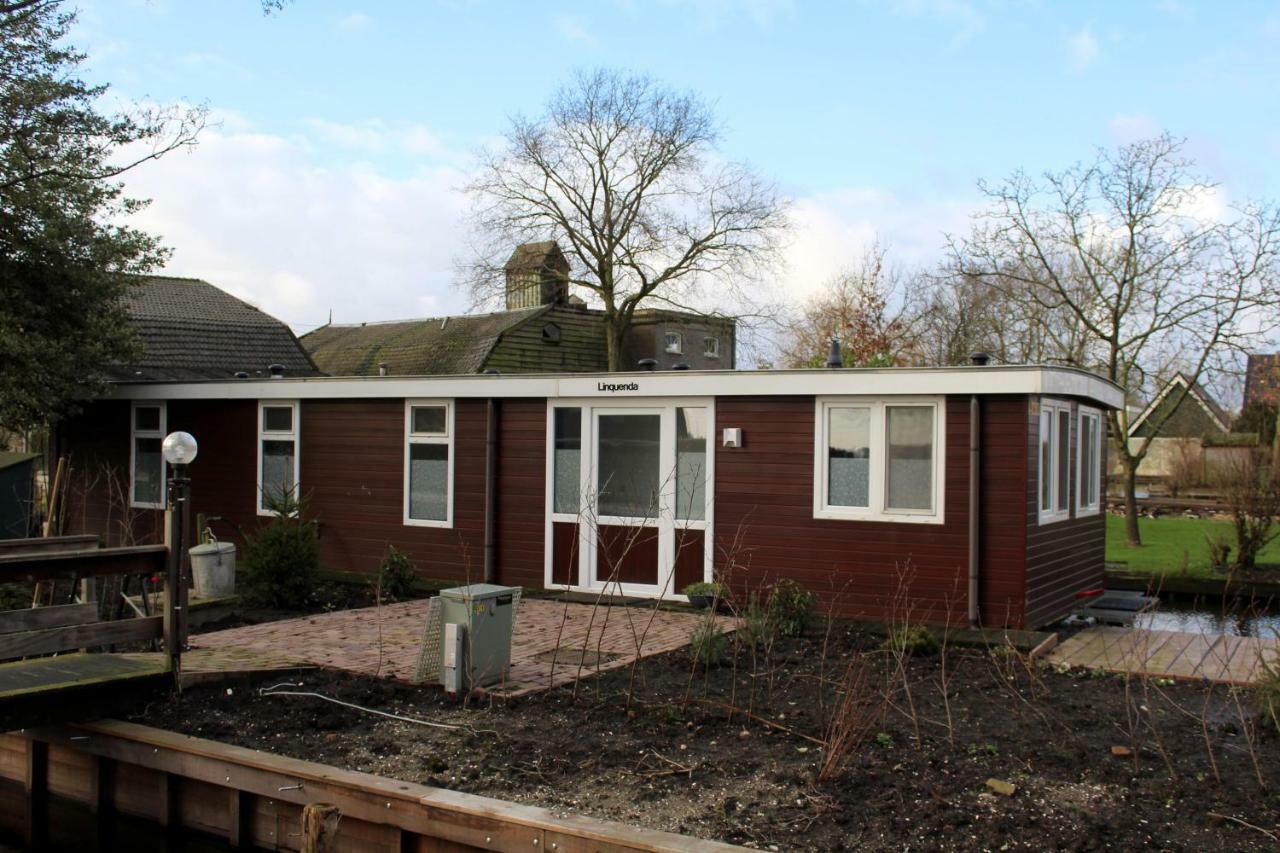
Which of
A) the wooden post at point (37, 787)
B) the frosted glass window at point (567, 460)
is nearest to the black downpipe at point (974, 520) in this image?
the frosted glass window at point (567, 460)

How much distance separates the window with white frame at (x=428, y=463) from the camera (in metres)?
12.1

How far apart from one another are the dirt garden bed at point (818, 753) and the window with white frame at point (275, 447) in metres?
6.26

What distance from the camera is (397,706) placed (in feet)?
21.8

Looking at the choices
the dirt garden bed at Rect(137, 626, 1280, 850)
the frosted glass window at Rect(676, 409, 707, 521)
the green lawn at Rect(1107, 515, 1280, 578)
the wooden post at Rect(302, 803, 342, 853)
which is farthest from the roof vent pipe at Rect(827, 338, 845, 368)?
the wooden post at Rect(302, 803, 342, 853)

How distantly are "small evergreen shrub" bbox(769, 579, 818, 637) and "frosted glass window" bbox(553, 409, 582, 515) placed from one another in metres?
2.97

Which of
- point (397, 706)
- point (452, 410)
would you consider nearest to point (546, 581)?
point (452, 410)

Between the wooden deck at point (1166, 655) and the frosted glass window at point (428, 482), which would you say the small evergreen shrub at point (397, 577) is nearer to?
the frosted glass window at point (428, 482)

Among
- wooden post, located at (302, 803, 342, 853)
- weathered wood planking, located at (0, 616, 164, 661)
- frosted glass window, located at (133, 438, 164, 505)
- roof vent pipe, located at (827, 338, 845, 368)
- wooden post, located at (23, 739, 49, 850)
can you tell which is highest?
→ roof vent pipe, located at (827, 338, 845, 368)

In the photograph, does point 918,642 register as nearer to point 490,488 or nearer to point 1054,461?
point 1054,461

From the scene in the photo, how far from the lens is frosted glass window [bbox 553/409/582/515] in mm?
11461

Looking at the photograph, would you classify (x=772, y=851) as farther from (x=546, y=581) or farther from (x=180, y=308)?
Answer: (x=180, y=308)

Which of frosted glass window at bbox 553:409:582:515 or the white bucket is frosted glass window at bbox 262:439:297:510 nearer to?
the white bucket

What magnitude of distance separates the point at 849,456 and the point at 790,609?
1.69 meters

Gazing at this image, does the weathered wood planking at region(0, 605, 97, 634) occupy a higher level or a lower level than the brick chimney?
lower
